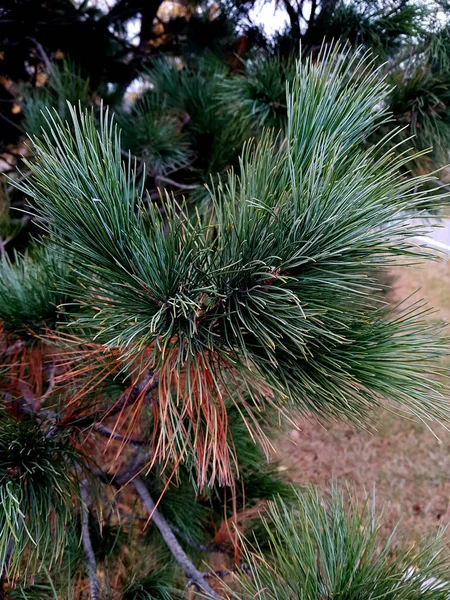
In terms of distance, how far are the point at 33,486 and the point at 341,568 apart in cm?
28

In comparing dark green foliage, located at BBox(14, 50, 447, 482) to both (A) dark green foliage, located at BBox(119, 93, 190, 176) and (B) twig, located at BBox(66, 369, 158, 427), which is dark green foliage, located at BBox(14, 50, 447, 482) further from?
(A) dark green foliage, located at BBox(119, 93, 190, 176)

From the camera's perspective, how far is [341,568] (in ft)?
1.18

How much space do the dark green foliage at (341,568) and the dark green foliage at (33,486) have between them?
177 millimetres

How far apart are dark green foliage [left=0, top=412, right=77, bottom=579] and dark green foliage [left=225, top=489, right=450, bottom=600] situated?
18 centimetres

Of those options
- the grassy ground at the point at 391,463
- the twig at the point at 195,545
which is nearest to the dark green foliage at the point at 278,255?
the twig at the point at 195,545

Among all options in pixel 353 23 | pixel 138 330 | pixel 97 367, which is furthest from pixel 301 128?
pixel 353 23

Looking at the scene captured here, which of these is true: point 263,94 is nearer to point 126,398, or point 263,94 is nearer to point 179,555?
point 126,398

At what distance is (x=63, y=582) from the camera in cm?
50

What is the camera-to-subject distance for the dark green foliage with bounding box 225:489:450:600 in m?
0.35

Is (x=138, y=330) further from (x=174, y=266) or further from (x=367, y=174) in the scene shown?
(x=367, y=174)

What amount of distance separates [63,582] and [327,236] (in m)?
0.47

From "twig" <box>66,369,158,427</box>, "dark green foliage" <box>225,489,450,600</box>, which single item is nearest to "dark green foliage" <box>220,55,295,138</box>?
"twig" <box>66,369,158,427</box>

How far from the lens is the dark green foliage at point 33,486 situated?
1.30 ft

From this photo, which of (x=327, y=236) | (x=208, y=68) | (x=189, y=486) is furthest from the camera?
(x=208, y=68)
